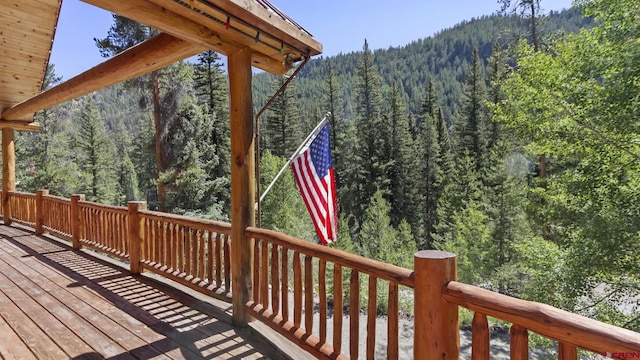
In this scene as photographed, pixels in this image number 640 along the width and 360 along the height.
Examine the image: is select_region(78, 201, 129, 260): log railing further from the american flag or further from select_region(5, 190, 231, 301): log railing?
the american flag

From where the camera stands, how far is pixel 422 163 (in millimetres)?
30141

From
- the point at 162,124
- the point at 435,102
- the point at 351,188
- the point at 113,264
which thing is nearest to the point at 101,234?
the point at 113,264

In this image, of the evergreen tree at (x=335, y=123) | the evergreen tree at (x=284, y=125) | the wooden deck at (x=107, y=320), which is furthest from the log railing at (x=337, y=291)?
the evergreen tree at (x=335, y=123)

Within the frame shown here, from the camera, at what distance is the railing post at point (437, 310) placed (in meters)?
1.77

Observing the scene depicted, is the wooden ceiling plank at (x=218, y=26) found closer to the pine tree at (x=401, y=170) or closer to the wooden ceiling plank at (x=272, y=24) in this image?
the wooden ceiling plank at (x=272, y=24)

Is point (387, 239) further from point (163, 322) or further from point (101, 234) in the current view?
point (163, 322)

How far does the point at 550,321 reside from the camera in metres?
1.40

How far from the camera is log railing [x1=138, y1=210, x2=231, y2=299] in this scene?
3.67 meters

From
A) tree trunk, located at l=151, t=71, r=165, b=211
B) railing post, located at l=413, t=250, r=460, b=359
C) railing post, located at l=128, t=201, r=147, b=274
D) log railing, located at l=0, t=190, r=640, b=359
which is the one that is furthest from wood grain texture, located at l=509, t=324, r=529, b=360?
tree trunk, located at l=151, t=71, r=165, b=211

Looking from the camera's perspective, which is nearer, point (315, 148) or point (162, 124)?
point (315, 148)

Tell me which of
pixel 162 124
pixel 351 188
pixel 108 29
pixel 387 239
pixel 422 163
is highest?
pixel 108 29

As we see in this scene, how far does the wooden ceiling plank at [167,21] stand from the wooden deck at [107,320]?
252 centimetres

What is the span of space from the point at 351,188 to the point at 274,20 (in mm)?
26861

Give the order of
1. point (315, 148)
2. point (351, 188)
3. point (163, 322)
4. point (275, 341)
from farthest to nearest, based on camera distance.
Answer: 1. point (351, 188)
2. point (315, 148)
3. point (163, 322)
4. point (275, 341)
